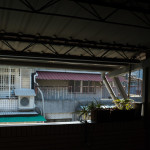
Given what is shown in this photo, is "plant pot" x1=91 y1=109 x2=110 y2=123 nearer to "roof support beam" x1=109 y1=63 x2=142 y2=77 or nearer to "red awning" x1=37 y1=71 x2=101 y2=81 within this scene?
"roof support beam" x1=109 y1=63 x2=142 y2=77

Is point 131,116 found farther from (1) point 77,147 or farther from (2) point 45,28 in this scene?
(2) point 45,28

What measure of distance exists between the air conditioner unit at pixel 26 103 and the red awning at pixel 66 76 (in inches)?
58.9

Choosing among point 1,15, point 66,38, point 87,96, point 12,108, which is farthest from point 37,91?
point 1,15

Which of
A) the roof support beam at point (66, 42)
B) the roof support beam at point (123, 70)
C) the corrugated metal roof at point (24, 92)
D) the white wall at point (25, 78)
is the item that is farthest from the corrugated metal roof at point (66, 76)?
the roof support beam at point (66, 42)

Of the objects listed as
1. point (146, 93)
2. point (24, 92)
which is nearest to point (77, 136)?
point (146, 93)

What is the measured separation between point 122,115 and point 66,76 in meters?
7.71

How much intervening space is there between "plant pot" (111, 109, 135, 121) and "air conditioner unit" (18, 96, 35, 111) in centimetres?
727

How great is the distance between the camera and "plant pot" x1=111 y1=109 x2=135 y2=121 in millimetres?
5215

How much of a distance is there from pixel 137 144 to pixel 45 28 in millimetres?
3966

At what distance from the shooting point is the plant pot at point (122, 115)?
17.1 feet

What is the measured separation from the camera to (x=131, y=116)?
17.6 ft

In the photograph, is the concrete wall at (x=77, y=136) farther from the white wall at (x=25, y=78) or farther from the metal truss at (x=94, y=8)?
the white wall at (x=25, y=78)

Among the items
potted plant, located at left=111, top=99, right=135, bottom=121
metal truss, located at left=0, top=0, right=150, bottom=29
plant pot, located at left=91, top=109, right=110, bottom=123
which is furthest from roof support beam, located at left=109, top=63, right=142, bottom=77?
metal truss, located at left=0, top=0, right=150, bottom=29

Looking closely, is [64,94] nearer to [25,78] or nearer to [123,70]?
[25,78]
